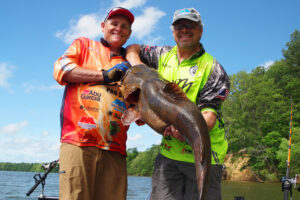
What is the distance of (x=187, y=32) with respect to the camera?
→ 2971 mm

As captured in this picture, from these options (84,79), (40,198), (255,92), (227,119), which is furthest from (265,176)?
(84,79)

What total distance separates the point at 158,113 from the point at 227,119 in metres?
40.8

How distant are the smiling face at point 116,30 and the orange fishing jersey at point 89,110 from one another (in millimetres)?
383

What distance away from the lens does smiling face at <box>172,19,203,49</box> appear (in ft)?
9.68

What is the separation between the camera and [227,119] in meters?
41.4

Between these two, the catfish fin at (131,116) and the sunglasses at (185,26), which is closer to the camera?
the catfish fin at (131,116)

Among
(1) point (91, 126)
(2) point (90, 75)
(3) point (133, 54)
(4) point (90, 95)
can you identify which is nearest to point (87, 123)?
(1) point (91, 126)

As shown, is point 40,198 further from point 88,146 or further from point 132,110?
point 132,110

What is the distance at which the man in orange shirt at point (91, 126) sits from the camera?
9.93 ft

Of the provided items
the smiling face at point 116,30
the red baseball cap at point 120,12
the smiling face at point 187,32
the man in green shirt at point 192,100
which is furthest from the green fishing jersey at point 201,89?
the red baseball cap at point 120,12

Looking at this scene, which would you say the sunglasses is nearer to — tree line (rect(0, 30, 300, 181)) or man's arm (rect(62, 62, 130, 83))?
man's arm (rect(62, 62, 130, 83))

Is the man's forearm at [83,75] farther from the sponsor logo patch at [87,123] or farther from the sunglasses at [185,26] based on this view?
the sunglasses at [185,26]

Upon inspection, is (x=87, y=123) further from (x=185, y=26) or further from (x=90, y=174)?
(x=185, y=26)

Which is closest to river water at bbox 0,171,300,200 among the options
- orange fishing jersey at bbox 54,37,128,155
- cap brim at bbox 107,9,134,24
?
orange fishing jersey at bbox 54,37,128,155
